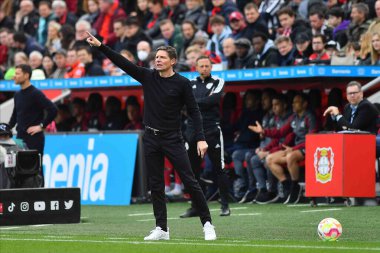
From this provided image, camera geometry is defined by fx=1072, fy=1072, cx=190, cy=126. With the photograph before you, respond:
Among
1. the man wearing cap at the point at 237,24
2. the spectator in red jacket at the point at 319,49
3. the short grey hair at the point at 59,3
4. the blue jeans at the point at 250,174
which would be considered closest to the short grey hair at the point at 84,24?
the short grey hair at the point at 59,3

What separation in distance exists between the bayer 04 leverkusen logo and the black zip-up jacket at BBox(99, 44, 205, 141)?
5255mm

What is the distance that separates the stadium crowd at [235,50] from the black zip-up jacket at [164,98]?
656cm

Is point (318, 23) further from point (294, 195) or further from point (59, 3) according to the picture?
point (59, 3)

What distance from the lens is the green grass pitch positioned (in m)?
10.6

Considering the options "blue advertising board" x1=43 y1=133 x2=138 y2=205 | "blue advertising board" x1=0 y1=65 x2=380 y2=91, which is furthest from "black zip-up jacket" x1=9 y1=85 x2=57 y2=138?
"blue advertising board" x1=0 y1=65 x2=380 y2=91

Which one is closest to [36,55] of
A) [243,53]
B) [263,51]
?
[243,53]

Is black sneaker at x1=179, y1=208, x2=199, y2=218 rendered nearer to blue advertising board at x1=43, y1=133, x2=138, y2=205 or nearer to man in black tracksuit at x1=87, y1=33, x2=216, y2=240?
man in black tracksuit at x1=87, y1=33, x2=216, y2=240

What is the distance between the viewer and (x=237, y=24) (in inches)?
847

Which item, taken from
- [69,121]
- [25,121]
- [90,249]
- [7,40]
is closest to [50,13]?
[7,40]

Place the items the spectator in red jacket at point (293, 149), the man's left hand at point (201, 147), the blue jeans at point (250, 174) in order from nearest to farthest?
the man's left hand at point (201, 147) < the spectator in red jacket at point (293, 149) < the blue jeans at point (250, 174)

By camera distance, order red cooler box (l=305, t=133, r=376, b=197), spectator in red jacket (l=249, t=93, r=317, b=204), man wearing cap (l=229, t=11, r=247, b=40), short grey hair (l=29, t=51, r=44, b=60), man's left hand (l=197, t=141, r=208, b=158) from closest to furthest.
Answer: man's left hand (l=197, t=141, r=208, b=158) < red cooler box (l=305, t=133, r=376, b=197) < spectator in red jacket (l=249, t=93, r=317, b=204) < man wearing cap (l=229, t=11, r=247, b=40) < short grey hair (l=29, t=51, r=44, b=60)

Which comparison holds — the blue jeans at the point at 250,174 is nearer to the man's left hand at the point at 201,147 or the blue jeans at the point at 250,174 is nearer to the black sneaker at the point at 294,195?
the black sneaker at the point at 294,195

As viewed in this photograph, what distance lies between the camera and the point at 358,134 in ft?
54.6

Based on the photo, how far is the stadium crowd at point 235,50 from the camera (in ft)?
61.9
